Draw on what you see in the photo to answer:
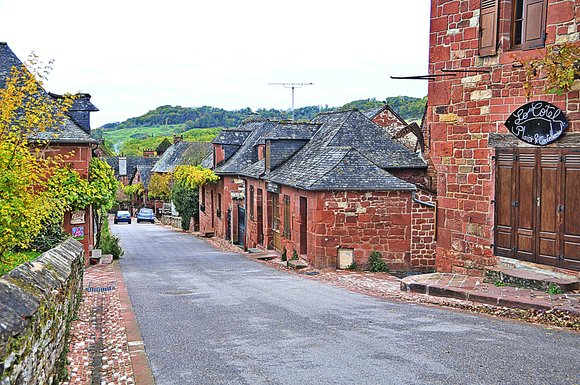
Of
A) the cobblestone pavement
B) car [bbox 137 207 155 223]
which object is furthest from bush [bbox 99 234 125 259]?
car [bbox 137 207 155 223]

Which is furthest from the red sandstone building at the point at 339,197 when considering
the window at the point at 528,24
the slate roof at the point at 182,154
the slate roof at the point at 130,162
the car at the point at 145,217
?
the slate roof at the point at 130,162

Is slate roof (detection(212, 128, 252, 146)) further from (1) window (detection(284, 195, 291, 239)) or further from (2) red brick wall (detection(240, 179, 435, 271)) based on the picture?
(2) red brick wall (detection(240, 179, 435, 271))

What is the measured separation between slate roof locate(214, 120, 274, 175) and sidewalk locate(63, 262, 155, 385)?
1914 centimetres

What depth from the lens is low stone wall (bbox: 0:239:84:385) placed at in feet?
15.3

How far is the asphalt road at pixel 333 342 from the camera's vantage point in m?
7.05

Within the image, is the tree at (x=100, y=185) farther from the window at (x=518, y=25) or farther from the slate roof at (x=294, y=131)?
the window at (x=518, y=25)

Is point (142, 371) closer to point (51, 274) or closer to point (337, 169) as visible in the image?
point (51, 274)

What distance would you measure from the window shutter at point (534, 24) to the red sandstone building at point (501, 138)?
2 centimetres

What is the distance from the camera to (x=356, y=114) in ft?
83.2

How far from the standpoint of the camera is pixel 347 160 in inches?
807

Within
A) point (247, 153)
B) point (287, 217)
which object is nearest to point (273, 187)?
point (287, 217)

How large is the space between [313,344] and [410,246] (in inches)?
479

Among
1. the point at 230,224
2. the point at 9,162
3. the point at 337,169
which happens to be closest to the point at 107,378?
the point at 9,162

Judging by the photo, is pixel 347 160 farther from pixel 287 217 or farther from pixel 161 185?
pixel 161 185
